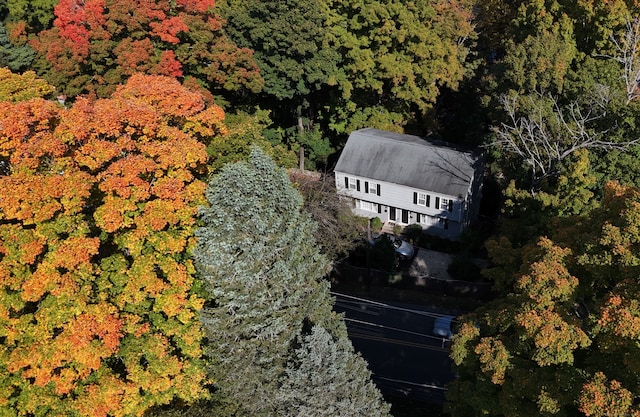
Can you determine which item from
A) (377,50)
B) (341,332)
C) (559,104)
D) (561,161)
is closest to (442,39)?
(377,50)

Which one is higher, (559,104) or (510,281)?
(559,104)

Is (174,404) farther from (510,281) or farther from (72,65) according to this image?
(72,65)

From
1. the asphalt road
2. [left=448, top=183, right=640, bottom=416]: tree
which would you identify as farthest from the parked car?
[left=448, top=183, right=640, bottom=416]: tree

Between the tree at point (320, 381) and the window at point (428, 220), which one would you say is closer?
the tree at point (320, 381)

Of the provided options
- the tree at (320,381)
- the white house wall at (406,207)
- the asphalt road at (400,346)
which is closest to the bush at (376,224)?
the white house wall at (406,207)

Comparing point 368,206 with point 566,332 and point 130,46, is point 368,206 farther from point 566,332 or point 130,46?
point 566,332

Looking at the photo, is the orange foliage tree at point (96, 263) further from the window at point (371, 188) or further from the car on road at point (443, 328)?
the window at point (371, 188)

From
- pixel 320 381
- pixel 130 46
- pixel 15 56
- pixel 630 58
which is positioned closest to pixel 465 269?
pixel 630 58
